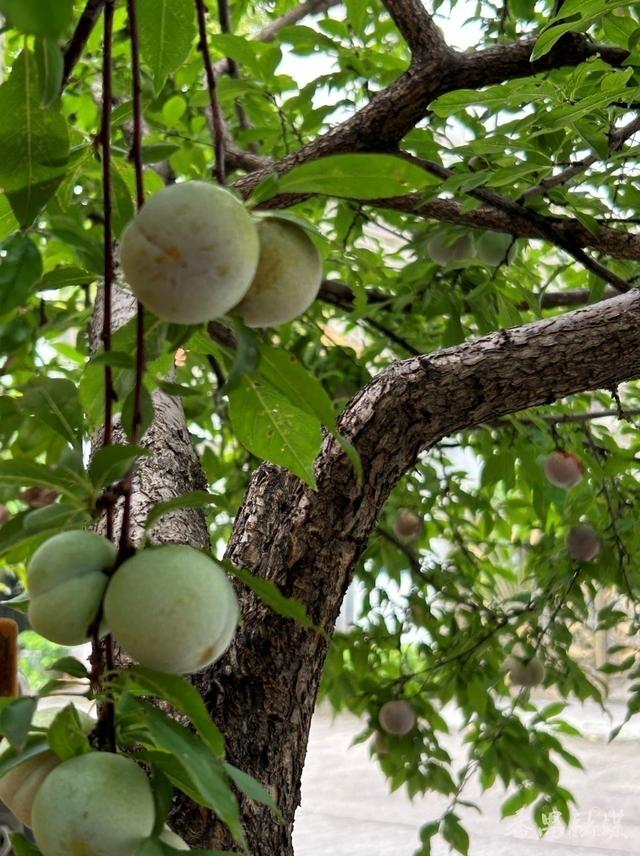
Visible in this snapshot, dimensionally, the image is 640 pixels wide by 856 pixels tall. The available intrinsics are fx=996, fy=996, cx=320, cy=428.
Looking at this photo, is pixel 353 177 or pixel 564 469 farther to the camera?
pixel 564 469

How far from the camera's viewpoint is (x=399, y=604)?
195cm

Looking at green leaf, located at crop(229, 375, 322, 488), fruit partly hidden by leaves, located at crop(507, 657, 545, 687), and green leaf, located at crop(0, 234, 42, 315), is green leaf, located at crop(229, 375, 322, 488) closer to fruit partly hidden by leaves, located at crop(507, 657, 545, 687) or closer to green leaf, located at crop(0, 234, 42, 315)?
green leaf, located at crop(0, 234, 42, 315)

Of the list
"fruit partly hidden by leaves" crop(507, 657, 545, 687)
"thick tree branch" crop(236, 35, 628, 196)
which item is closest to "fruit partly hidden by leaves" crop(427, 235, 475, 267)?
"thick tree branch" crop(236, 35, 628, 196)

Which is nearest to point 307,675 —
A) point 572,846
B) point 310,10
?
point 310,10

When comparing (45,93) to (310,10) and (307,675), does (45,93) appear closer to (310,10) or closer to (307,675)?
(307,675)

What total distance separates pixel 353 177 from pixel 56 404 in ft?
0.62

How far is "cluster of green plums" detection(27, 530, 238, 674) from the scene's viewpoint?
38cm

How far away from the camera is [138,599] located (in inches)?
14.9

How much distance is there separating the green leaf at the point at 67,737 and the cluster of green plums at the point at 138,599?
0.04 m

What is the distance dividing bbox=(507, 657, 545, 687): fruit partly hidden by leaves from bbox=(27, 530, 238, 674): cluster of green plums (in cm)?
145

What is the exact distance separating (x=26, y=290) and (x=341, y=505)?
1.29ft

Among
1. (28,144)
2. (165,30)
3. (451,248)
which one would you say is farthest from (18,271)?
(451,248)

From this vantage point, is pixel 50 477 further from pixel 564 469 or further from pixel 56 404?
pixel 564 469

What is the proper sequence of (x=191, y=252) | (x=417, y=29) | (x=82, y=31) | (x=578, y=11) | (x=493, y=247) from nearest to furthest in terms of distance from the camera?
(x=191, y=252) → (x=82, y=31) → (x=578, y=11) → (x=417, y=29) → (x=493, y=247)
